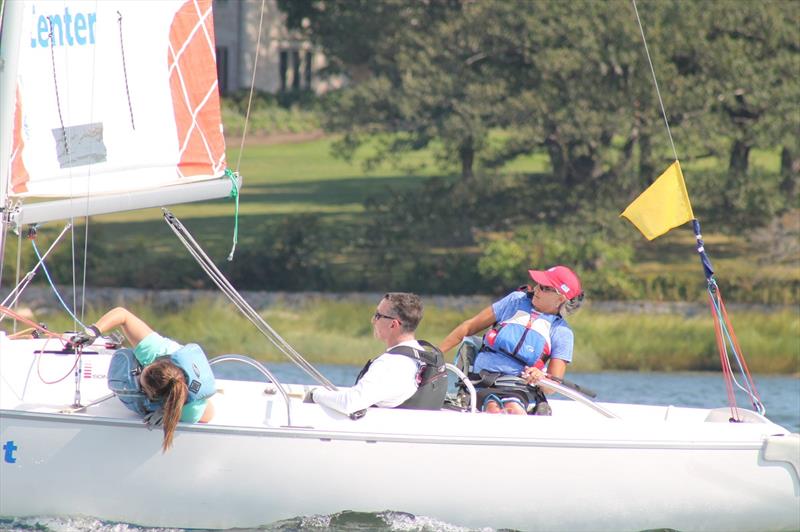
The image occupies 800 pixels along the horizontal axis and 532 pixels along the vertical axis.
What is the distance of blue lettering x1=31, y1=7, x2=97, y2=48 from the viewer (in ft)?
29.6

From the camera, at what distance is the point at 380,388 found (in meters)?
8.46

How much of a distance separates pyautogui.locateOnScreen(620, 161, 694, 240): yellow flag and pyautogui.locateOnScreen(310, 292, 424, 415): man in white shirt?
171 cm

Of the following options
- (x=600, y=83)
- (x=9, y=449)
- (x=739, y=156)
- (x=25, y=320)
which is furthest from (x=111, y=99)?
(x=739, y=156)

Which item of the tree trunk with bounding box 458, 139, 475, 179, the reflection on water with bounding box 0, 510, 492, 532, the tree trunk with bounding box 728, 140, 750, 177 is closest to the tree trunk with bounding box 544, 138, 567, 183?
the tree trunk with bounding box 458, 139, 475, 179

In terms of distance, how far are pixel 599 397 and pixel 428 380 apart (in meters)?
8.69

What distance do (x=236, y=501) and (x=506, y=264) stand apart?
1689 centimetres

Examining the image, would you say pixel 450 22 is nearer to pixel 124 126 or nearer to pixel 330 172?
pixel 330 172

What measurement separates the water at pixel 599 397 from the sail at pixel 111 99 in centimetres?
196

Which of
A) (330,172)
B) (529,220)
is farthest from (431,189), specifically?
(330,172)

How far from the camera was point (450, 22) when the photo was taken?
26453 mm

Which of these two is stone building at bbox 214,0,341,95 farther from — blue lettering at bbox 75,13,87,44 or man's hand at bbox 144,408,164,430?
man's hand at bbox 144,408,164,430

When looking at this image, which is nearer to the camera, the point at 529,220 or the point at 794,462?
the point at 794,462

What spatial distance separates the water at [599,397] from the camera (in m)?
8.48

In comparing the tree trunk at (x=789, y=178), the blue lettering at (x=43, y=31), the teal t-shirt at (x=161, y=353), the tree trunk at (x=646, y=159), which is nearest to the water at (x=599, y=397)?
the teal t-shirt at (x=161, y=353)
